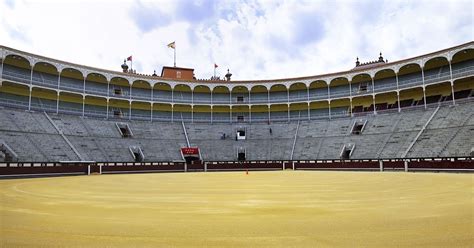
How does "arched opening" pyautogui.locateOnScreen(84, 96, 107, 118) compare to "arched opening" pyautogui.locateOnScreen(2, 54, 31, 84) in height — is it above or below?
below

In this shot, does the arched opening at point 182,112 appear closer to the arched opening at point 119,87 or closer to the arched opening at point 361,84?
the arched opening at point 119,87

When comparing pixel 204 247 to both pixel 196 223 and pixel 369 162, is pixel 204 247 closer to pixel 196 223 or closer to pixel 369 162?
pixel 196 223

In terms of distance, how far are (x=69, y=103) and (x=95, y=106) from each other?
3732mm

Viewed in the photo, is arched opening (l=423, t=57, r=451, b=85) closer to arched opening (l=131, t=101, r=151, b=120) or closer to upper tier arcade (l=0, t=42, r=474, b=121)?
upper tier arcade (l=0, t=42, r=474, b=121)

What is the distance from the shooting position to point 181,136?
47.9 metres

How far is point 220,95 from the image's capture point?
56.2m

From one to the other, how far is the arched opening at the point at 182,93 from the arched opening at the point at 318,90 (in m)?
20.8

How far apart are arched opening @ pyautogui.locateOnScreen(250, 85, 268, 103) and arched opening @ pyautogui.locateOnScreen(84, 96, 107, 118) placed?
24264 millimetres

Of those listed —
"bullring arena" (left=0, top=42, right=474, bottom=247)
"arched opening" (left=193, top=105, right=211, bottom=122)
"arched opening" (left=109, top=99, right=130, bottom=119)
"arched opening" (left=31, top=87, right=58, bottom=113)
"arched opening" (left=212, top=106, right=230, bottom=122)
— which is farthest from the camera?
"arched opening" (left=212, top=106, right=230, bottom=122)

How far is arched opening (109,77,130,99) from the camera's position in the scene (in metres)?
49.8

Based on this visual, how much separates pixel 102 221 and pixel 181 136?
42132mm

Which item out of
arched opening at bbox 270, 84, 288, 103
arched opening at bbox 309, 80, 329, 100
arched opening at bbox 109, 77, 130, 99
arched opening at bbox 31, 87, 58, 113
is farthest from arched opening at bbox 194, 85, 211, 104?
arched opening at bbox 31, 87, 58, 113

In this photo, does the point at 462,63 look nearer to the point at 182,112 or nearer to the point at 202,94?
the point at 202,94

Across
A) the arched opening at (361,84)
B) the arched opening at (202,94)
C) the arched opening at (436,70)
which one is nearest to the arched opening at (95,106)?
the arched opening at (202,94)
